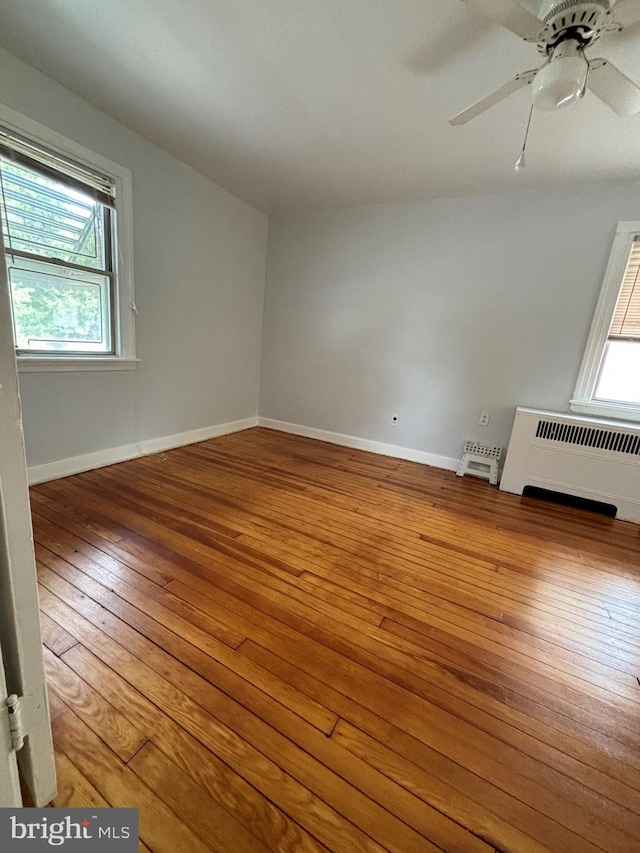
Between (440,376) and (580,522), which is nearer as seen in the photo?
(580,522)

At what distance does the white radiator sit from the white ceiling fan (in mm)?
1942

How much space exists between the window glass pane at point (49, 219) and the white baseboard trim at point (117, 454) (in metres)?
1.40

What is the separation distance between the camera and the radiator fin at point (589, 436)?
248 centimetres

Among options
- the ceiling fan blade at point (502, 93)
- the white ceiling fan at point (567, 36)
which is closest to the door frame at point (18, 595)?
the white ceiling fan at point (567, 36)

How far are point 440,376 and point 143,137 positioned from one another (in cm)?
313

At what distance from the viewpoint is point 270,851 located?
29.3 inches

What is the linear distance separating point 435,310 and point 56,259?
3.05 metres

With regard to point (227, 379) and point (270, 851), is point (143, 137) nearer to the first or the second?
point (227, 379)

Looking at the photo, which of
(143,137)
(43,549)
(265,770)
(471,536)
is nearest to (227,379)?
(143,137)

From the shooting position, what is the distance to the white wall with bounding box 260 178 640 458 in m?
2.78

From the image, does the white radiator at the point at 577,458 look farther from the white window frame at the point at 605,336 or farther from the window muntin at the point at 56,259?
the window muntin at the point at 56,259

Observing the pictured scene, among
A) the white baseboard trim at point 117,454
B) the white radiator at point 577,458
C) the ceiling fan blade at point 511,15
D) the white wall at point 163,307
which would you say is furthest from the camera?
the white radiator at point 577,458

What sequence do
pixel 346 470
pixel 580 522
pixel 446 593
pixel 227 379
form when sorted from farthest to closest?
pixel 227 379, pixel 346 470, pixel 580 522, pixel 446 593

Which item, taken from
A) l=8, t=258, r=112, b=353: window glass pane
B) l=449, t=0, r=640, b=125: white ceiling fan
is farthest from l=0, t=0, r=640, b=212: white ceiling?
l=8, t=258, r=112, b=353: window glass pane
